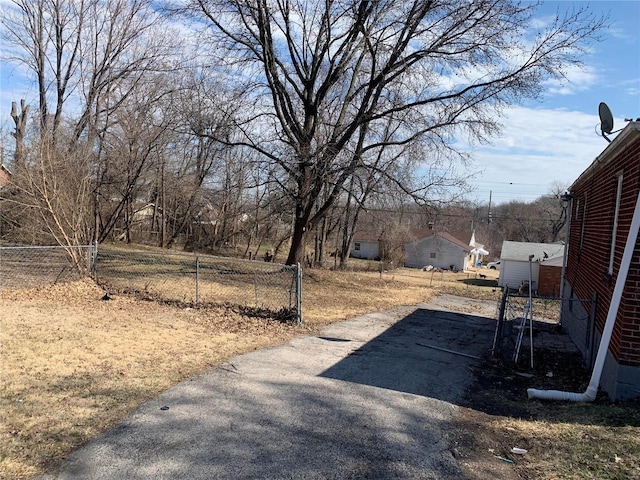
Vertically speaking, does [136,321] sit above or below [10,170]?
below

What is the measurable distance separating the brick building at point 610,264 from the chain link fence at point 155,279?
5.50m

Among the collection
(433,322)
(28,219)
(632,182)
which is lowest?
(433,322)

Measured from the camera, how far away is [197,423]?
4.52m

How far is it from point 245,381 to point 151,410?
143 centimetres

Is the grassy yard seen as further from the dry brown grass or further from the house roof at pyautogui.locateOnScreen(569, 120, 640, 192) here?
the house roof at pyautogui.locateOnScreen(569, 120, 640, 192)

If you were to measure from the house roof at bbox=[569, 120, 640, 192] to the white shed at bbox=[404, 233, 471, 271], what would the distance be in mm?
48909

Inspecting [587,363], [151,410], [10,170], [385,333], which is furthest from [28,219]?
[587,363]

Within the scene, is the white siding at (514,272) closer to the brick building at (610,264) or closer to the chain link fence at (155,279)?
the brick building at (610,264)

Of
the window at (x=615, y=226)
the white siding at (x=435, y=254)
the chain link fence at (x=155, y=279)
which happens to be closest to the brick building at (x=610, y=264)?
the window at (x=615, y=226)

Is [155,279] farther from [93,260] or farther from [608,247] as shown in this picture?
[608,247]

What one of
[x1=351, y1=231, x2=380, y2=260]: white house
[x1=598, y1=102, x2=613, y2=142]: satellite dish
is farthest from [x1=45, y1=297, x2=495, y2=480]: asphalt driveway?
[x1=351, y1=231, x2=380, y2=260]: white house

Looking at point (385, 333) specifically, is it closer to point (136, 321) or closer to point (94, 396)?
point (136, 321)

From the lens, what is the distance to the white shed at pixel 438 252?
57.7 meters

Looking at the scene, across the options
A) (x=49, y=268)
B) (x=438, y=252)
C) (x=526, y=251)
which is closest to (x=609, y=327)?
(x=49, y=268)
